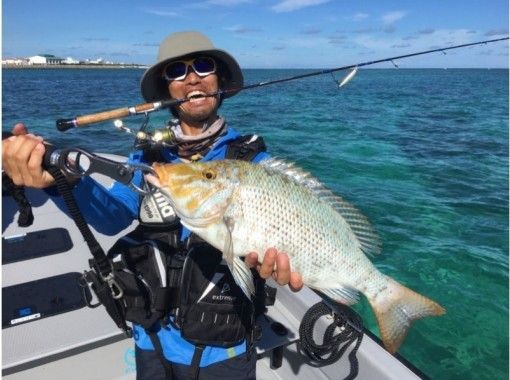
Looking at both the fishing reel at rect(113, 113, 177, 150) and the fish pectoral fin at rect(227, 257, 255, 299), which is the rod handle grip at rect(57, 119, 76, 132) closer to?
the fishing reel at rect(113, 113, 177, 150)

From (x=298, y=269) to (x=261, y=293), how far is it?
0.65 m

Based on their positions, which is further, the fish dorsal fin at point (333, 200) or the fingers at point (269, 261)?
the fish dorsal fin at point (333, 200)

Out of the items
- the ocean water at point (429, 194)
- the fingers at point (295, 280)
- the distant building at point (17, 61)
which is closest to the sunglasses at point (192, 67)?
the fingers at point (295, 280)

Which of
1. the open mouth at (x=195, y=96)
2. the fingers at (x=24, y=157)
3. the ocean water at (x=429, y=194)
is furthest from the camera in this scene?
the ocean water at (x=429, y=194)

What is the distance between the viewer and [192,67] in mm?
3027

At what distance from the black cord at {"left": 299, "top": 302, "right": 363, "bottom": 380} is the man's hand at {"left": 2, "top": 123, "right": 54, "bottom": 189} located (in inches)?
95.9

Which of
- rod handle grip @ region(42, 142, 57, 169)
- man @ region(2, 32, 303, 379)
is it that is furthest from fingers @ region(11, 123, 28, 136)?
man @ region(2, 32, 303, 379)

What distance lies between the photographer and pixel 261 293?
9.61 ft

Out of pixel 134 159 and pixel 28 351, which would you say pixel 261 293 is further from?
pixel 28 351

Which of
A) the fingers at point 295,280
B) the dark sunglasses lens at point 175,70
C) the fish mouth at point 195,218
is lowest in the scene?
the fingers at point 295,280

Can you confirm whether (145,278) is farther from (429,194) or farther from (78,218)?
(429,194)

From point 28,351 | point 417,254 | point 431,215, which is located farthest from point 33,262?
point 431,215

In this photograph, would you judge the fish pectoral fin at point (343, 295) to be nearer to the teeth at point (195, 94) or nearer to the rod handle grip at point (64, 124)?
the teeth at point (195, 94)

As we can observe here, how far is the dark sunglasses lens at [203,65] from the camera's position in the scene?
3.02 meters
